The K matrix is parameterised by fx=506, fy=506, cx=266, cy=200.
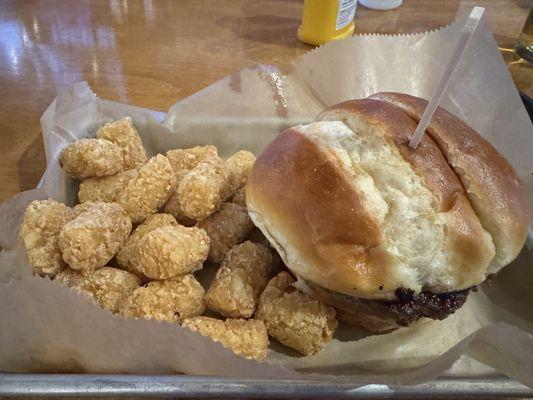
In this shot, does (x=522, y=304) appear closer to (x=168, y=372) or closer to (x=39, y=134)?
(x=168, y=372)

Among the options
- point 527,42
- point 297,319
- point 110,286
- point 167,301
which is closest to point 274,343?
point 297,319

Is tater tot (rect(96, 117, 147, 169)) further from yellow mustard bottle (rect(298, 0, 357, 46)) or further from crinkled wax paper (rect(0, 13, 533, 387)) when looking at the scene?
yellow mustard bottle (rect(298, 0, 357, 46))

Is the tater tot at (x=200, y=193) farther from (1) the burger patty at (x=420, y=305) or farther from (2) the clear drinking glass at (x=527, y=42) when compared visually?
(2) the clear drinking glass at (x=527, y=42)

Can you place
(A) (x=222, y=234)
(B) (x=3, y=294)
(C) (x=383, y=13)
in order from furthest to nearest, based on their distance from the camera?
(C) (x=383, y=13)
(A) (x=222, y=234)
(B) (x=3, y=294)

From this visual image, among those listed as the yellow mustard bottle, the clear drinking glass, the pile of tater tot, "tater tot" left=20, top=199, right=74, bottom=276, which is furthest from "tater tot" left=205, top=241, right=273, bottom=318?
the clear drinking glass

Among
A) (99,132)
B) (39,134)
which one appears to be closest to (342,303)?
(99,132)

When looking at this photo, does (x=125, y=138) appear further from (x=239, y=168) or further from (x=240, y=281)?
(x=240, y=281)

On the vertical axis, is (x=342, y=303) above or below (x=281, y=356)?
above
